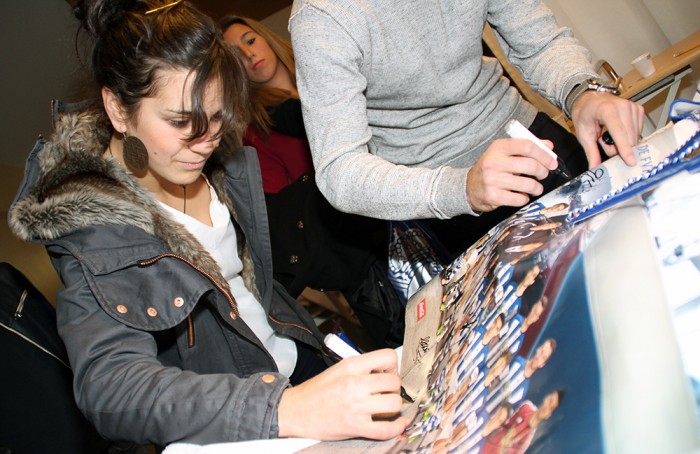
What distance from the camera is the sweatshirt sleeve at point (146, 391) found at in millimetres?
750

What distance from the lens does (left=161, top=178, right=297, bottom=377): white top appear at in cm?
125

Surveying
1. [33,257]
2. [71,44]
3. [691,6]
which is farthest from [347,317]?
[33,257]

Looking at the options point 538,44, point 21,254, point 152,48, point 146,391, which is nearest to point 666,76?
point 538,44

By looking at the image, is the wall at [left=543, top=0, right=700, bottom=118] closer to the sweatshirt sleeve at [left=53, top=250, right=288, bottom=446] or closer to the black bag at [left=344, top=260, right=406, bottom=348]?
the black bag at [left=344, top=260, right=406, bottom=348]

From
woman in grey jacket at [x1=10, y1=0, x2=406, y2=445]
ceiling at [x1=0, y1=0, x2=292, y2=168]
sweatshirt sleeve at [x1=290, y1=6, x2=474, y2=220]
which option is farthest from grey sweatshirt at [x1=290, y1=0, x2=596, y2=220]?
ceiling at [x1=0, y1=0, x2=292, y2=168]

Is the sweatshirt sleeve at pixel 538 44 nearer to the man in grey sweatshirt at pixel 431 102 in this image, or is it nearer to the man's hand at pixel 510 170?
the man in grey sweatshirt at pixel 431 102

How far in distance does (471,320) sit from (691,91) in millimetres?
2576

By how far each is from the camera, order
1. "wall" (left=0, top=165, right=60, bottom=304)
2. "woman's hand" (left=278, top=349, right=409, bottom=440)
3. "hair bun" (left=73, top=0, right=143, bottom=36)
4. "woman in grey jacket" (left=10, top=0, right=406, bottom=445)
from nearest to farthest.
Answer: "woman's hand" (left=278, top=349, right=409, bottom=440)
"woman in grey jacket" (left=10, top=0, right=406, bottom=445)
"hair bun" (left=73, top=0, right=143, bottom=36)
"wall" (left=0, top=165, right=60, bottom=304)

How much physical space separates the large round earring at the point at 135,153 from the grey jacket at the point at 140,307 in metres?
0.03

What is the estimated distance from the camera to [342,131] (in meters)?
0.96

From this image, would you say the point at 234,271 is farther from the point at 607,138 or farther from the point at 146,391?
the point at 607,138

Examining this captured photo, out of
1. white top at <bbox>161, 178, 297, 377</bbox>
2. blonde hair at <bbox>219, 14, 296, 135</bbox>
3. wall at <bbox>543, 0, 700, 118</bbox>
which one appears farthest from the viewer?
wall at <bbox>543, 0, 700, 118</bbox>

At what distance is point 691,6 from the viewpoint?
8.72ft

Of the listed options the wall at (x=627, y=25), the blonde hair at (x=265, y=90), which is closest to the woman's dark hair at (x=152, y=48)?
the blonde hair at (x=265, y=90)
